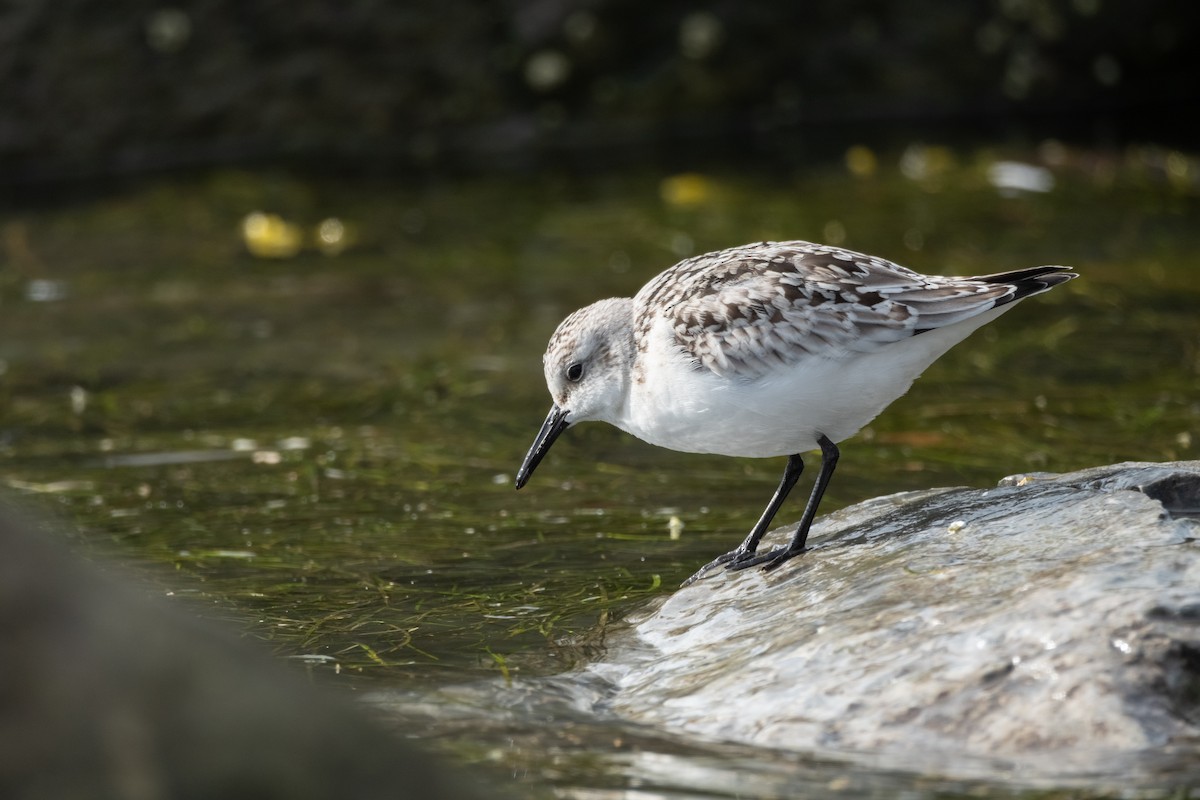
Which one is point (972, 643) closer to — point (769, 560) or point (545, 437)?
point (769, 560)

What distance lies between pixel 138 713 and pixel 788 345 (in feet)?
9.01

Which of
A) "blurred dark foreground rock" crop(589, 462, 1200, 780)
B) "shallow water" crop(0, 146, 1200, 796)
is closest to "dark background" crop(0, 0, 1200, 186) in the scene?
"shallow water" crop(0, 146, 1200, 796)

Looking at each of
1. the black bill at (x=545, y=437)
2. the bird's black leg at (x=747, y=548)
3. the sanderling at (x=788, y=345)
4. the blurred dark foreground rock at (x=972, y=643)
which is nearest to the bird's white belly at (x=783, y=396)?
the sanderling at (x=788, y=345)

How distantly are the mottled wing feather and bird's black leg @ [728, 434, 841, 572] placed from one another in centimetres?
39

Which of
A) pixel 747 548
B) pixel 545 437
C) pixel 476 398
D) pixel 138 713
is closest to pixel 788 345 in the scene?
pixel 747 548

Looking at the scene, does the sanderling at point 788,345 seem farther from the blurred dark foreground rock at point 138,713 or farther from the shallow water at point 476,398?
the blurred dark foreground rock at point 138,713

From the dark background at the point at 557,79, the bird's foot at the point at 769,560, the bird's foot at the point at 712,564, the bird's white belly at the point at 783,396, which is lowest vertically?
the bird's foot at the point at 712,564

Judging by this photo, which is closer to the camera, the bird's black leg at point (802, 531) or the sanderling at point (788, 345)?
the sanderling at point (788, 345)

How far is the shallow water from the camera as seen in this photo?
196 inches

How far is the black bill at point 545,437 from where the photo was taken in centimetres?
560

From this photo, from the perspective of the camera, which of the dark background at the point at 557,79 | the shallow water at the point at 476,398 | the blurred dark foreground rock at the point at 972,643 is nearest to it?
the blurred dark foreground rock at the point at 972,643

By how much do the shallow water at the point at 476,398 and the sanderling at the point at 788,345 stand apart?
0.64 meters

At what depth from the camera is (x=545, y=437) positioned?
563 cm

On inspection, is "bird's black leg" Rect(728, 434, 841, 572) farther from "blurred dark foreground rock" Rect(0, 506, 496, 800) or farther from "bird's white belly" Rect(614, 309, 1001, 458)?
"blurred dark foreground rock" Rect(0, 506, 496, 800)
